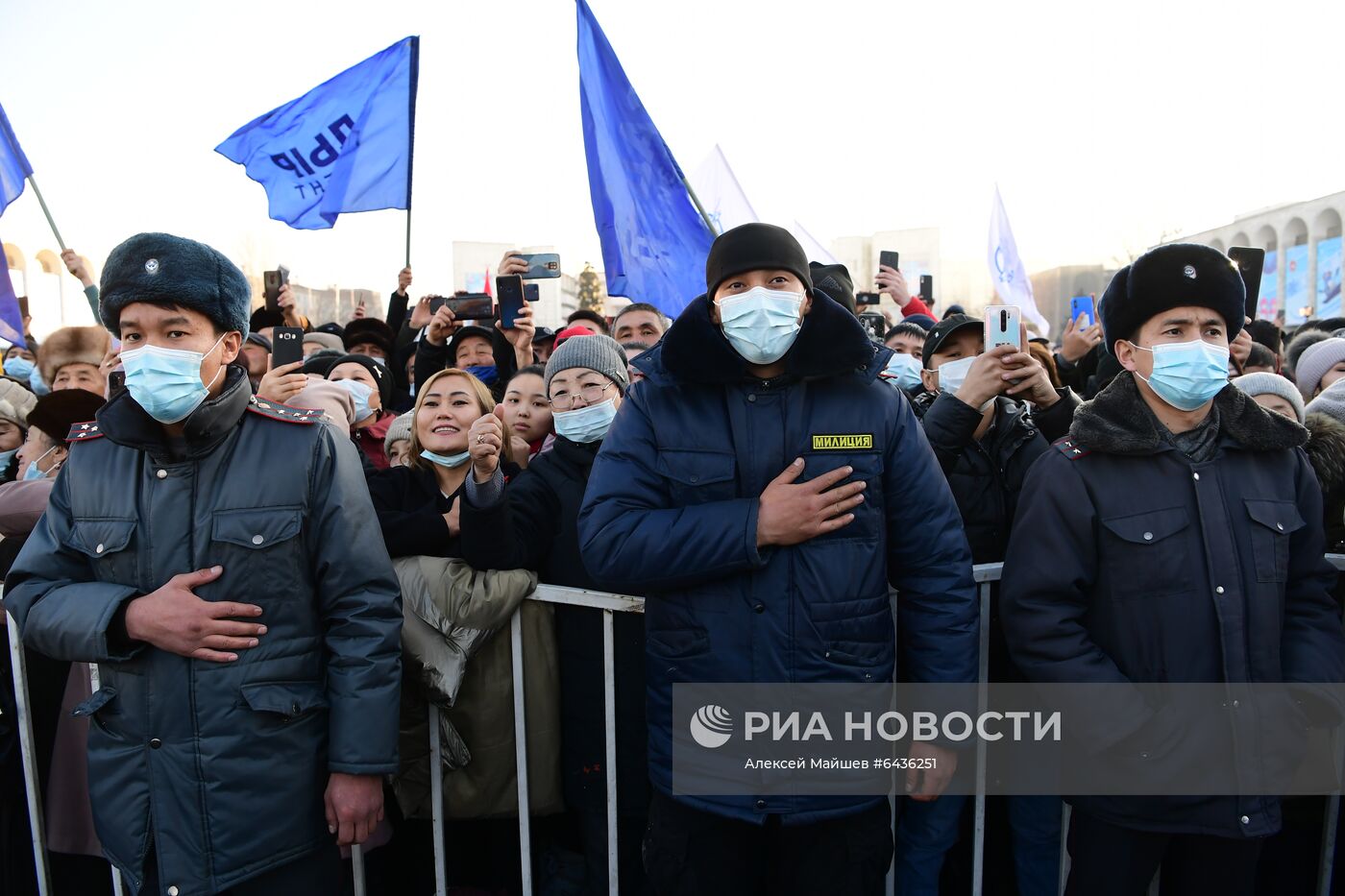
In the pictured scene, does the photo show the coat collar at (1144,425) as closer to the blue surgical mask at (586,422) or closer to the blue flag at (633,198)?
the blue surgical mask at (586,422)

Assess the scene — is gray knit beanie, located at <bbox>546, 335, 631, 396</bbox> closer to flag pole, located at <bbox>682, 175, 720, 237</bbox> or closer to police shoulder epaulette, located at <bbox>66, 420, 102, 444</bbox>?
police shoulder epaulette, located at <bbox>66, 420, 102, 444</bbox>

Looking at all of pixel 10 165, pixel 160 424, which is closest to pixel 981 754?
pixel 160 424

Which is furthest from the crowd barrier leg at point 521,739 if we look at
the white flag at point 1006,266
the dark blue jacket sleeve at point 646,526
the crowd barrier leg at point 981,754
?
the white flag at point 1006,266

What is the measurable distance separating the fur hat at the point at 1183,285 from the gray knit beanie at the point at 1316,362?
2816 mm

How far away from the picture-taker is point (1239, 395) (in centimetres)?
252

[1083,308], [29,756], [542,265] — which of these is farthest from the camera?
[542,265]

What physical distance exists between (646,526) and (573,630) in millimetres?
827

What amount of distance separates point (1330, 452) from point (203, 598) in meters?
3.67

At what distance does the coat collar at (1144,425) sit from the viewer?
7.97 feet

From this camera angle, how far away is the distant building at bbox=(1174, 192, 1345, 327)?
4076 cm

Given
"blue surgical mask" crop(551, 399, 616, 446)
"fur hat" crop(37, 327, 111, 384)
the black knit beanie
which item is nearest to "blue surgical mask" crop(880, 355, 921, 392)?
"blue surgical mask" crop(551, 399, 616, 446)

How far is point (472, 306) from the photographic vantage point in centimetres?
549

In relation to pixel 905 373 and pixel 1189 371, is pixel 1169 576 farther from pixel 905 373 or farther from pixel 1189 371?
pixel 905 373

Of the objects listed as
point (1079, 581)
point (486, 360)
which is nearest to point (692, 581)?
point (1079, 581)
